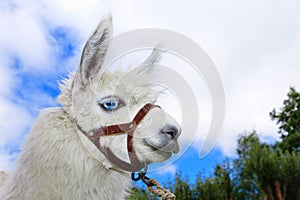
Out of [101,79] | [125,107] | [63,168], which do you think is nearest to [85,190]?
[63,168]

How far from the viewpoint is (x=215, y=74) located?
1436 millimetres

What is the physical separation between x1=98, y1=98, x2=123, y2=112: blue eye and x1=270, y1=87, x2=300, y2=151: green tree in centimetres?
1904

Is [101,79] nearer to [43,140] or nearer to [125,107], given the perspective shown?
[125,107]

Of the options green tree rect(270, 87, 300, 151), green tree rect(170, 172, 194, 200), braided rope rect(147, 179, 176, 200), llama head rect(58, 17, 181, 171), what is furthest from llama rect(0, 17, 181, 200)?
green tree rect(270, 87, 300, 151)

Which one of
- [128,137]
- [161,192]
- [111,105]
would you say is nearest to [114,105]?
[111,105]

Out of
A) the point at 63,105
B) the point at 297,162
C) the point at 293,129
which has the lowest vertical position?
the point at 63,105

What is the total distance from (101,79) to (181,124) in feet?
1.52

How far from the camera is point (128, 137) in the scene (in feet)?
4.98

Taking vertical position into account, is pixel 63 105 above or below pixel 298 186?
below

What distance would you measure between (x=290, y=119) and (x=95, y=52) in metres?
20.8

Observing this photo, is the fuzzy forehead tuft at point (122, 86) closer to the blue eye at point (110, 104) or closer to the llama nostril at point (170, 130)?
the blue eye at point (110, 104)

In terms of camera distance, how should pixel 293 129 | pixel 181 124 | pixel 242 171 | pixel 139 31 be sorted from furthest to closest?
1. pixel 293 129
2. pixel 242 171
3. pixel 181 124
4. pixel 139 31

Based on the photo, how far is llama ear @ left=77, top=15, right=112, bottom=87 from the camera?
1485mm

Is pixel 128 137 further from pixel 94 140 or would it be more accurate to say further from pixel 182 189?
pixel 182 189
